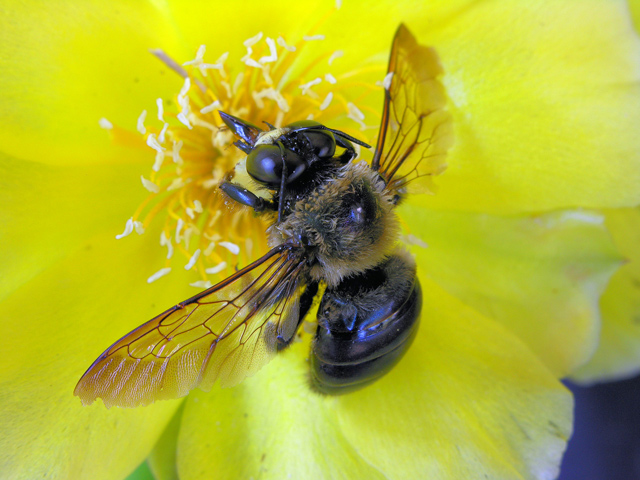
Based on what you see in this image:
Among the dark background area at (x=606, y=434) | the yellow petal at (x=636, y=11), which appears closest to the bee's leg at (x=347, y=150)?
the yellow petal at (x=636, y=11)

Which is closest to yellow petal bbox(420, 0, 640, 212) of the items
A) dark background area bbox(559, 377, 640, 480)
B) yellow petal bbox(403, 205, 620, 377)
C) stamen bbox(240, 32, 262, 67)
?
yellow petal bbox(403, 205, 620, 377)

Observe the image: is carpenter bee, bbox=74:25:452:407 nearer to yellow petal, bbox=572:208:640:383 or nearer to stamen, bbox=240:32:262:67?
stamen, bbox=240:32:262:67

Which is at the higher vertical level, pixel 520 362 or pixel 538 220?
pixel 538 220

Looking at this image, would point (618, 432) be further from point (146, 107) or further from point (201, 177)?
point (146, 107)

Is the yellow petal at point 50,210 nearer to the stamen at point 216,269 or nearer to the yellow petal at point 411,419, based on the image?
the stamen at point 216,269

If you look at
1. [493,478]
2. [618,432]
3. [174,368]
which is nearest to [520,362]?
[493,478]

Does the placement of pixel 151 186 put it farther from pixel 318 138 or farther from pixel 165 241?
pixel 318 138
